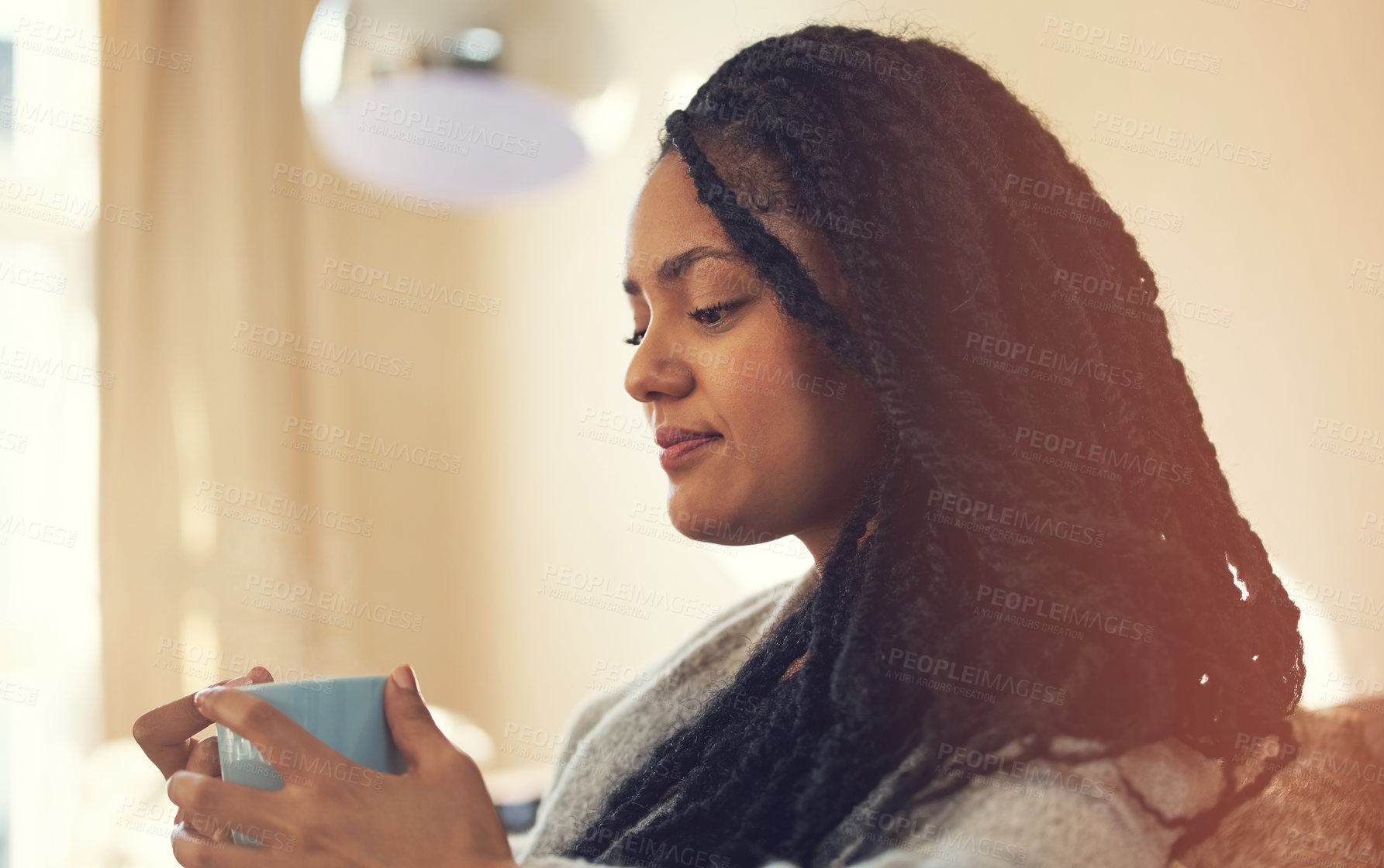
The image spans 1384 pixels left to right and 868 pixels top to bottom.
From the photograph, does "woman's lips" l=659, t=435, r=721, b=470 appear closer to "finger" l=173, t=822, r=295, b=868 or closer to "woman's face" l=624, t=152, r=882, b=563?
"woman's face" l=624, t=152, r=882, b=563

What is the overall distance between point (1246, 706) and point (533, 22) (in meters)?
0.89

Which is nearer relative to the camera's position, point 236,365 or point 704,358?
point 704,358

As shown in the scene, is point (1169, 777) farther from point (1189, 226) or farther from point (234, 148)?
point (234, 148)

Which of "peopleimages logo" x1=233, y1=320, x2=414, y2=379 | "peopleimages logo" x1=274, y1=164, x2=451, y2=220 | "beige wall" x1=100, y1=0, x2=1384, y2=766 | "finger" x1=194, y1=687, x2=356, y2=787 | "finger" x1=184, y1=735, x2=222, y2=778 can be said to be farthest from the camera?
"peopleimages logo" x1=274, y1=164, x2=451, y2=220

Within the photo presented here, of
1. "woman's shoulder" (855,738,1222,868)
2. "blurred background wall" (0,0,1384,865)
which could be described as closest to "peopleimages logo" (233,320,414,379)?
"blurred background wall" (0,0,1384,865)

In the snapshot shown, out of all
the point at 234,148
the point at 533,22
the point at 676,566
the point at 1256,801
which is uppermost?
the point at 234,148

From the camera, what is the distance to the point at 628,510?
211cm

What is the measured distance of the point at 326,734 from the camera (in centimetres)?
56

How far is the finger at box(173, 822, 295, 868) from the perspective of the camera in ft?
1.76

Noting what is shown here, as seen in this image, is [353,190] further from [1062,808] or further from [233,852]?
[1062,808]

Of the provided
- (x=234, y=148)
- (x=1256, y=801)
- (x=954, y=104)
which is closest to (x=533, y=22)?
(x=954, y=104)

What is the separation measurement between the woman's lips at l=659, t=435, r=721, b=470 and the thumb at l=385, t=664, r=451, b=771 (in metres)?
0.27

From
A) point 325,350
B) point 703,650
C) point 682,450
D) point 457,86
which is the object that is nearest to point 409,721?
point 682,450

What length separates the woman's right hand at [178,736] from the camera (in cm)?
68
